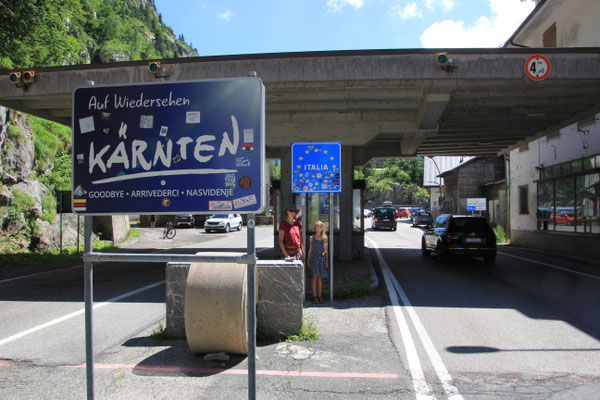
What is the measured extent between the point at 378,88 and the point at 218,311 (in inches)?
329

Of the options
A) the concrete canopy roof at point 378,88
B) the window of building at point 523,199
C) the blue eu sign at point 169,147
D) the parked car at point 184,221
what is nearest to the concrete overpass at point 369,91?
the concrete canopy roof at point 378,88

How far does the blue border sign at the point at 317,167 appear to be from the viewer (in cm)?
829

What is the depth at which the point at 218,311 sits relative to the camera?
4.64 metres

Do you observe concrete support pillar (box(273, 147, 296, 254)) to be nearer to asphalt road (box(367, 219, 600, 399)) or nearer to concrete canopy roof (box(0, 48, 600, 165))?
concrete canopy roof (box(0, 48, 600, 165))

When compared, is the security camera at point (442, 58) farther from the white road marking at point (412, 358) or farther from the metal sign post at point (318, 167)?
the white road marking at point (412, 358)

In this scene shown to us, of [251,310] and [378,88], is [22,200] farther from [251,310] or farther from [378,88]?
[251,310]

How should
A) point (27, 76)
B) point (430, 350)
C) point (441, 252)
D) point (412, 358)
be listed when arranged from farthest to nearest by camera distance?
point (441, 252)
point (27, 76)
point (430, 350)
point (412, 358)

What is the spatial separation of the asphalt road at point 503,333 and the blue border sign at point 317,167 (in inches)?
107

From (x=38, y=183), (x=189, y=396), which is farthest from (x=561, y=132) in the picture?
(x=38, y=183)

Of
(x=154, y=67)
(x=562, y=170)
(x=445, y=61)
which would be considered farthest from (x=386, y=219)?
(x=154, y=67)

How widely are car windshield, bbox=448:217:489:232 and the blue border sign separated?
27.5ft

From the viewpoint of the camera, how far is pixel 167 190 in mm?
2777

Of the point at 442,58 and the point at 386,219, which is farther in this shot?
the point at 386,219

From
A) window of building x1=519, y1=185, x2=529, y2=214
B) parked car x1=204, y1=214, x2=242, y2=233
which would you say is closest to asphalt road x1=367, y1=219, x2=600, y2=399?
window of building x1=519, y1=185, x2=529, y2=214
